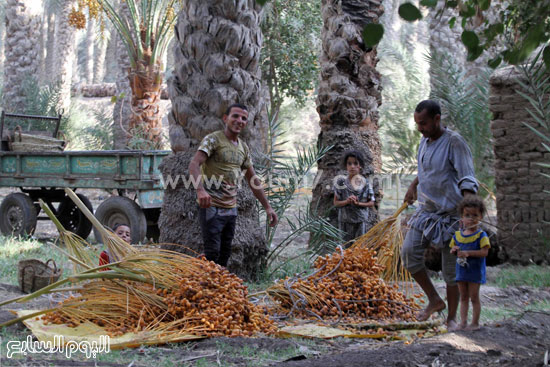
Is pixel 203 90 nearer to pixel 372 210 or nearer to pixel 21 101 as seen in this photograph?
pixel 372 210

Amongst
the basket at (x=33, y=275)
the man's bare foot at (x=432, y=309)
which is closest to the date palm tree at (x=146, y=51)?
the basket at (x=33, y=275)

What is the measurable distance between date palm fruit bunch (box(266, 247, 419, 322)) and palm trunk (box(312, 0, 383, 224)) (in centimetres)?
318

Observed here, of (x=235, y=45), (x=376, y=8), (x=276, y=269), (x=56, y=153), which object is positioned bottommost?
(x=276, y=269)

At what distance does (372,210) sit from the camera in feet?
28.3

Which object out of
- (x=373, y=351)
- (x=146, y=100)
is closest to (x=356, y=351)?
(x=373, y=351)

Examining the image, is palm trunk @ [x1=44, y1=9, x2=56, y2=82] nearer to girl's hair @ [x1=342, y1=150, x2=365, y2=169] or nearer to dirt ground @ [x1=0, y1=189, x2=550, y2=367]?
girl's hair @ [x1=342, y1=150, x2=365, y2=169]

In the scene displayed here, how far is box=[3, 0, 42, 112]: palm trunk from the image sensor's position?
56.3 ft

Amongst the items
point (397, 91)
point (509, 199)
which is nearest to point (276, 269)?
point (509, 199)

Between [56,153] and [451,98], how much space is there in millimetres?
6672

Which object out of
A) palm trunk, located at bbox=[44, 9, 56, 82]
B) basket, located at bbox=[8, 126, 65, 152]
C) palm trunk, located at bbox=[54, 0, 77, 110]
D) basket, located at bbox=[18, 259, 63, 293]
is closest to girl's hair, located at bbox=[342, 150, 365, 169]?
basket, located at bbox=[18, 259, 63, 293]

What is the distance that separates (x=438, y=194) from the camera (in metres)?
5.08

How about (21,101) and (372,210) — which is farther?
(21,101)

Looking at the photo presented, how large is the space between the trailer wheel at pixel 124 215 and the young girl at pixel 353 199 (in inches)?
133

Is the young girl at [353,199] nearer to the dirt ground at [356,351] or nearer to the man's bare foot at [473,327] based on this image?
the dirt ground at [356,351]
